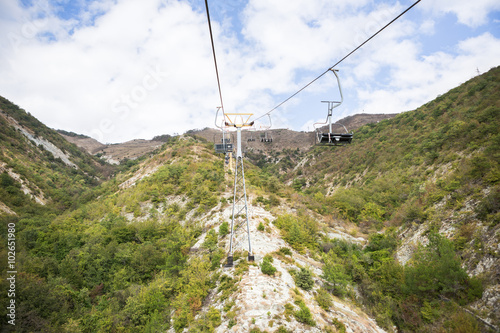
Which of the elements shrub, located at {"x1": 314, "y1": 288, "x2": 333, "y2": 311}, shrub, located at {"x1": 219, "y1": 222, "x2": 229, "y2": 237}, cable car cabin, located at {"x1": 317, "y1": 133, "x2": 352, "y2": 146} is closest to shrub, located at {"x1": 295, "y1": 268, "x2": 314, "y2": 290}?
shrub, located at {"x1": 314, "y1": 288, "x2": 333, "y2": 311}

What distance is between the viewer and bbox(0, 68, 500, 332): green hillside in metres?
10.5

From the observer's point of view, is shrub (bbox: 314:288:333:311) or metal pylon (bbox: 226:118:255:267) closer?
shrub (bbox: 314:288:333:311)

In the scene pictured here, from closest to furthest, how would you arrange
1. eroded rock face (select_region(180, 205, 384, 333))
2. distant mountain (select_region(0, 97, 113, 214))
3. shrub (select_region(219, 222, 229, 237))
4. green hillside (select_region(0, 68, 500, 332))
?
eroded rock face (select_region(180, 205, 384, 333)) → green hillside (select_region(0, 68, 500, 332)) → shrub (select_region(219, 222, 229, 237)) → distant mountain (select_region(0, 97, 113, 214))

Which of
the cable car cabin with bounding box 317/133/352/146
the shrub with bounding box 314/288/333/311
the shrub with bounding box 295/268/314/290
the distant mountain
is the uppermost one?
the distant mountain

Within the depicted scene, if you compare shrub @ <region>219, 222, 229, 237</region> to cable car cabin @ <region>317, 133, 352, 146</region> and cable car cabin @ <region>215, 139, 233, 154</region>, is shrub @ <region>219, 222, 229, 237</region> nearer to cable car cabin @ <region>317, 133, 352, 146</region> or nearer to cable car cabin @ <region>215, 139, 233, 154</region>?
cable car cabin @ <region>215, 139, 233, 154</region>

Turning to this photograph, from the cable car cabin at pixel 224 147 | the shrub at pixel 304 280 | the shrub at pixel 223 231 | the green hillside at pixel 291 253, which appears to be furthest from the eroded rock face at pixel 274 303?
the cable car cabin at pixel 224 147

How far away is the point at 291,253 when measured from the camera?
611 inches

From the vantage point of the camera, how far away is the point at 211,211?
25.2 metres

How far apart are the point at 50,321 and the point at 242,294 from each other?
13.4 meters

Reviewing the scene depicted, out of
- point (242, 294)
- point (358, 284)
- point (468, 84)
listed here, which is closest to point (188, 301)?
point (242, 294)

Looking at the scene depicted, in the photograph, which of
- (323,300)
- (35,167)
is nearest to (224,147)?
(323,300)

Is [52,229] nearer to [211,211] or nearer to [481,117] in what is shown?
[211,211]

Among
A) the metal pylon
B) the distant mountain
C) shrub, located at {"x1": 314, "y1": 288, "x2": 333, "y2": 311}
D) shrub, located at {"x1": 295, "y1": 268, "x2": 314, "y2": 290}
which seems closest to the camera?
shrub, located at {"x1": 314, "y1": 288, "x2": 333, "y2": 311}

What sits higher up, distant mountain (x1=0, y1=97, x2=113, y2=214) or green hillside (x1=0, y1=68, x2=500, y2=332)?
distant mountain (x1=0, y1=97, x2=113, y2=214)
